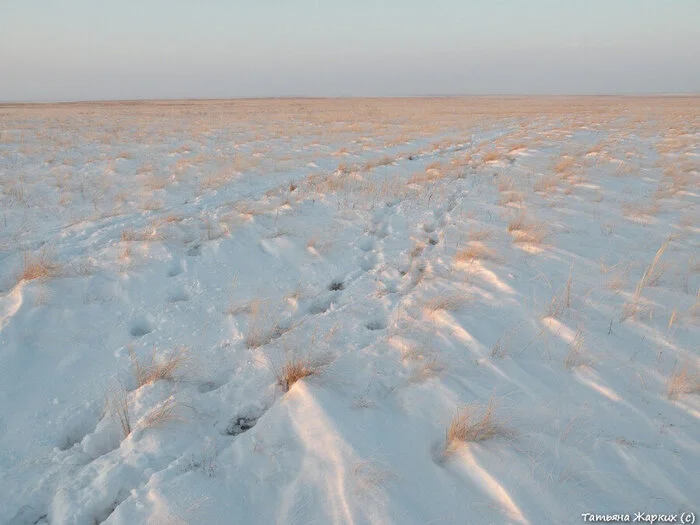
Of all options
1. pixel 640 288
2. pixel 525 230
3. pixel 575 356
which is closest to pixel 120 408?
pixel 575 356

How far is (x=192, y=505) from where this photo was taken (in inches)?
67.4

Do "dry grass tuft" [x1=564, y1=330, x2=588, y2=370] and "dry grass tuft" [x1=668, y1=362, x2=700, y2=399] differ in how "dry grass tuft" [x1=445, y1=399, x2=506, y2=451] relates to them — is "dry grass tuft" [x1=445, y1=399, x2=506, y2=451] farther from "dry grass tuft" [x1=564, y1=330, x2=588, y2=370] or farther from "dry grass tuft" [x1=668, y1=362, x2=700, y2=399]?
"dry grass tuft" [x1=668, y1=362, x2=700, y2=399]

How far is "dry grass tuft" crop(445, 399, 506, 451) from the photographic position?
2004 mm

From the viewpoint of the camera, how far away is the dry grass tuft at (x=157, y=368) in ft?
8.50

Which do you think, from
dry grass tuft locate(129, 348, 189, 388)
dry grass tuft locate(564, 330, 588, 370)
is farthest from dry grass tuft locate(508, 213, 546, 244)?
dry grass tuft locate(129, 348, 189, 388)

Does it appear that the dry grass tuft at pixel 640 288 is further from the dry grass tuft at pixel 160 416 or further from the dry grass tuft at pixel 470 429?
the dry grass tuft at pixel 160 416

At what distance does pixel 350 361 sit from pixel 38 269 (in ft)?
10.1

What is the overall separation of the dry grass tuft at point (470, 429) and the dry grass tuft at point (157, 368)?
1754mm

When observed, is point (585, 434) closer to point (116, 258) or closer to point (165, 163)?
point (116, 258)

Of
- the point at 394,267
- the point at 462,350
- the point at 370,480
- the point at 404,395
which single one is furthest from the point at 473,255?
the point at 370,480

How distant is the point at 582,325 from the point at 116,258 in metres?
4.43

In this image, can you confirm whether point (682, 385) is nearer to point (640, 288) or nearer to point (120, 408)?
point (640, 288)

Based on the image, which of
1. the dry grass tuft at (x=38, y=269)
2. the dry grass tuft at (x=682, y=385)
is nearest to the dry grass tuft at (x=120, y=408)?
the dry grass tuft at (x=38, y=269)

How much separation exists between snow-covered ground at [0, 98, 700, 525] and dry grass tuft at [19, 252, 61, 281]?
1.2 inches
